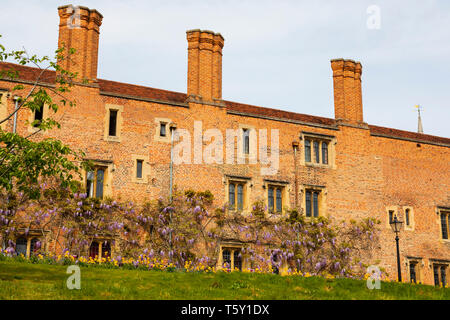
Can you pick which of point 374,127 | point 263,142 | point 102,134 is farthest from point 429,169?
point 102,134

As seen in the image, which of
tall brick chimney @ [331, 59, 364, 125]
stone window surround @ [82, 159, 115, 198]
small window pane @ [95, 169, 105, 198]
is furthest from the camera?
tall brick chimney @ [331, 59, 364, 125]

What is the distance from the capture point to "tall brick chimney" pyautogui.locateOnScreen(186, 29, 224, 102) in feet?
86.1

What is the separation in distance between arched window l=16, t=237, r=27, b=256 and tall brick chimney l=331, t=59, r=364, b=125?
15789mm

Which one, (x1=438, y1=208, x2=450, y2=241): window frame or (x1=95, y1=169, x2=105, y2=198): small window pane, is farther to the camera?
(x1=438, y1=208, x2=450, y2=241): window frame

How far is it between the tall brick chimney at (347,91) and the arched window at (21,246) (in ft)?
51.8

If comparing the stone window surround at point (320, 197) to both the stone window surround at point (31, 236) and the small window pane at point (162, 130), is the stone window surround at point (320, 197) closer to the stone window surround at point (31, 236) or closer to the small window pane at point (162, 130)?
the small window pane at point (162, 130)

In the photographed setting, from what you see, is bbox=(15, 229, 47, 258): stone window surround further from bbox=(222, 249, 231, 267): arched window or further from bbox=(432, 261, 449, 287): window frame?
bbox=(432, 261, 449, 287): window frame

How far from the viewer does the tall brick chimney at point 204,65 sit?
26250mm

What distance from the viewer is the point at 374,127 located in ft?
99.8

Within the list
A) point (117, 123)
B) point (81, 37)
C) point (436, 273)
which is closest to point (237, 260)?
point (117, 123)

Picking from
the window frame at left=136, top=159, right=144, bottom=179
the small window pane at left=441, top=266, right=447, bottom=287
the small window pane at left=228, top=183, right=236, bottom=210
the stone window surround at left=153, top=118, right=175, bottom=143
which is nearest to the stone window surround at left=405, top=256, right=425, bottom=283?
the small window pane at left=441, top=266, right=447, bottom=287

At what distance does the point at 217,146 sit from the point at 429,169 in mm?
11770

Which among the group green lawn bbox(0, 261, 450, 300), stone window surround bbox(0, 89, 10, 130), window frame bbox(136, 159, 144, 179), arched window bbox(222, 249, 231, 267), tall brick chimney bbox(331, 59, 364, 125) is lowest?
green lawn bbox(0, 261, 450, 300)

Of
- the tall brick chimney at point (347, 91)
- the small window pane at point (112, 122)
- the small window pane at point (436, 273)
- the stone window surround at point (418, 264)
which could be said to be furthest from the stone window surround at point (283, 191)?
the small window pane at point (436, 273)
